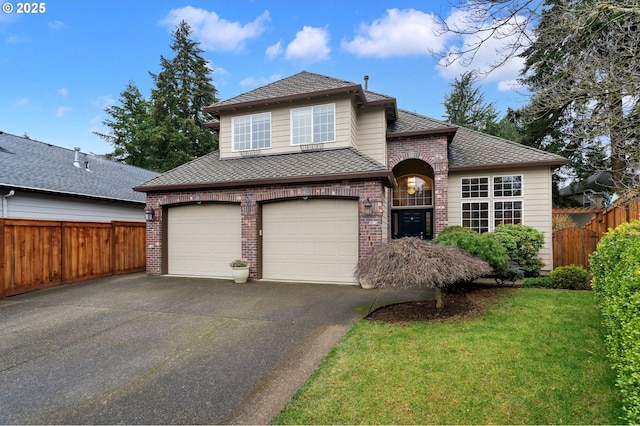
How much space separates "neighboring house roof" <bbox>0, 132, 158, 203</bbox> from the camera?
9.74m

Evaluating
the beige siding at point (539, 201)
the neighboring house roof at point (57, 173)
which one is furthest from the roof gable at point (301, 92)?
Result: the neighboring house roof at point (57, 173)

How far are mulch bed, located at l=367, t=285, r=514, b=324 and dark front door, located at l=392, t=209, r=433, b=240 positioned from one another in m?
4.58

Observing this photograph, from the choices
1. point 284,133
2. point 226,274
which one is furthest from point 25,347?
point 284,133

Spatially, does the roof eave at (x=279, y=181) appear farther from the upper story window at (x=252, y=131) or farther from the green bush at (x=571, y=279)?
the green bush at (x=571, y=279)

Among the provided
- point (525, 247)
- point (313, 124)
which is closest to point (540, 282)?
point (525, 247)

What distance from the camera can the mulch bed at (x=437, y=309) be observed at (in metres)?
5.52

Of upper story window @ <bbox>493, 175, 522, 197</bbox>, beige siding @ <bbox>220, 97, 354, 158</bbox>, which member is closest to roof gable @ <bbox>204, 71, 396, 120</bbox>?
beige siding @ <bbox>220, 97, 354, 158</bbox>

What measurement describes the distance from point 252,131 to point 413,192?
6.55 m

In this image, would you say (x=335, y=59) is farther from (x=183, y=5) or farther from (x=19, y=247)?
(x=19, y=247)

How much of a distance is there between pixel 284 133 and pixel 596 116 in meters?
8.06

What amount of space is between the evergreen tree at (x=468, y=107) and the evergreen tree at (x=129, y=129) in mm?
27249

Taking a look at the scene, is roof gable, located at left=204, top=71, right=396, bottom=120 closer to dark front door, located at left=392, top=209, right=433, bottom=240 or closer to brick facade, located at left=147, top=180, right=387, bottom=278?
brick facade, located at left=147, top=180, right=387, bottom=278

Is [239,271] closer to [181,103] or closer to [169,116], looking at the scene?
[169,116]

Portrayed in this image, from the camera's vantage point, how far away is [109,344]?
4.50 metres
